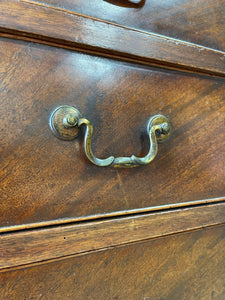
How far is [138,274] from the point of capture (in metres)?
0.39

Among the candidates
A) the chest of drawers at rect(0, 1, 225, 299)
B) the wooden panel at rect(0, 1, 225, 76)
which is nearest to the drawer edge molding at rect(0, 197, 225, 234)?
the chest of drawers at rect(0, 1, 225, 299)

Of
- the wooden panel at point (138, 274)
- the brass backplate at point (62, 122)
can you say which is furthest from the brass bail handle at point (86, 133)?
the wooden panel at point (138, 274)

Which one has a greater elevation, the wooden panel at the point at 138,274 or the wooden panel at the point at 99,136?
the wooden panel at the point at 99,136

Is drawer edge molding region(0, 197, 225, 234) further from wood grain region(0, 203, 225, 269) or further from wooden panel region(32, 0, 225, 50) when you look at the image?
wooden panel region(32, 0, 225, 50)

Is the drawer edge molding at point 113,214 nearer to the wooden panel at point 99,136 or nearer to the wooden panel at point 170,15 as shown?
the wooden panel at point 99,136

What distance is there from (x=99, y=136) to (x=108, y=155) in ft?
0.09

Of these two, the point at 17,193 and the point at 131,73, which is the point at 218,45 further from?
the point at 17,193

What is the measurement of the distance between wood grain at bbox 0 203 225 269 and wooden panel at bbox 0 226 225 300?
0.02 meters

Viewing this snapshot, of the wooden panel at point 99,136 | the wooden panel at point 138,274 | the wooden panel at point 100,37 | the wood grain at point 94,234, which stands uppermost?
the wooden panel at point 100,37

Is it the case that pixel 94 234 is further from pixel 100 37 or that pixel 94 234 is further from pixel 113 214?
pixel 100 37

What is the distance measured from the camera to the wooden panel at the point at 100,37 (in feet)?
0.98

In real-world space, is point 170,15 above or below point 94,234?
above

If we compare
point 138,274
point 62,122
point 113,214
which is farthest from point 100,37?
point 138,274

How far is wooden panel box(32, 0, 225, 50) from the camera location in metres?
0.34
